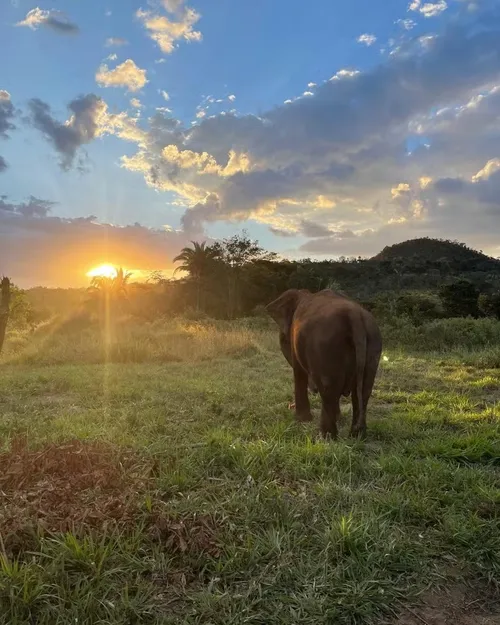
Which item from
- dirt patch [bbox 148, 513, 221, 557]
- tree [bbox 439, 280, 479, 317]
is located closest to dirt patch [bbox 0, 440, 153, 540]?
dirt patch [bbox 148, 513, 221, 557]

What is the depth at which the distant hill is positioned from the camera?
6144 centimetres

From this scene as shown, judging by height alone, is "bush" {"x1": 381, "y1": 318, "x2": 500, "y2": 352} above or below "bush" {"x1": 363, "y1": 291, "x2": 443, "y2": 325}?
below

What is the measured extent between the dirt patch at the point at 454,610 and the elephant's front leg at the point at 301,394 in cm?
363

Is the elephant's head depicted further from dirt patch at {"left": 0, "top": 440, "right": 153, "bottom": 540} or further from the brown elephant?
dirt patch at {"left": 0, "top": 440, "right": 153, "bottom": 540}

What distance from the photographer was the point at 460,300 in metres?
28.4

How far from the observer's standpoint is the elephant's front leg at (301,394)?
20.9 ft

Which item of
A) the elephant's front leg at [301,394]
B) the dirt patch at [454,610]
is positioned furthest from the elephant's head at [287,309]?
the dirt patch at [454,610]

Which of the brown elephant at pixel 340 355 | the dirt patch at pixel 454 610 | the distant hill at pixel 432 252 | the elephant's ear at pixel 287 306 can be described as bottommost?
the dirt patch at pixel 454 610

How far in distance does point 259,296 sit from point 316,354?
3407cm

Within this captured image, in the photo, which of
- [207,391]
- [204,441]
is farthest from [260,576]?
[207,391]

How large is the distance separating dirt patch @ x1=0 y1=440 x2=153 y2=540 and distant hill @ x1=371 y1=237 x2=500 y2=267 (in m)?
59.6

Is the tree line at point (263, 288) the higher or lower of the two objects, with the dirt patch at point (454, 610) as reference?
higher

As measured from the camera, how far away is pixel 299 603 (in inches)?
100.0

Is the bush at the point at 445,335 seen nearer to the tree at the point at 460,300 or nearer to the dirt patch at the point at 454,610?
the tree at the point at 460,300
